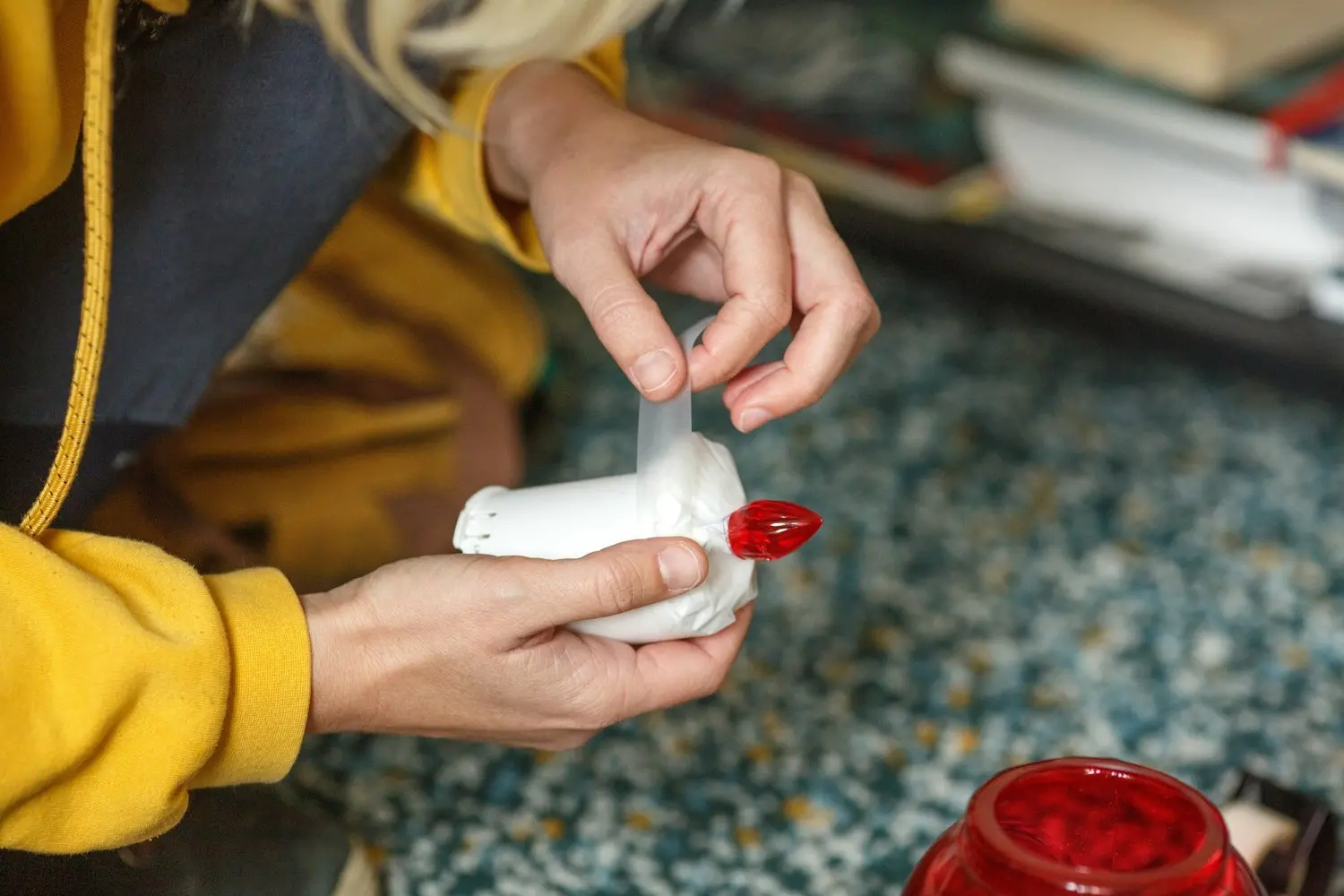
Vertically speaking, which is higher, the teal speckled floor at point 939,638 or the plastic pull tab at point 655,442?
the plastic pull tab at point 655,442

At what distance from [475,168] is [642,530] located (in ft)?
1.10

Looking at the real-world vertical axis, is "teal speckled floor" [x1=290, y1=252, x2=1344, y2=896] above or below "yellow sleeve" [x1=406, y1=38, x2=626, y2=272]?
below

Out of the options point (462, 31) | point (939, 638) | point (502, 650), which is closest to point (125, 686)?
point (502, 650)

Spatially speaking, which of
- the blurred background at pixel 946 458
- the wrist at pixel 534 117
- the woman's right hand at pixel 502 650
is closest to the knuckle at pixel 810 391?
the woman's right hand at pixel 502 650

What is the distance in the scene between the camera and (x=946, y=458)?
52.9 inches

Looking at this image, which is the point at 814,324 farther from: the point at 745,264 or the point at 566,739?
the point at 566,739

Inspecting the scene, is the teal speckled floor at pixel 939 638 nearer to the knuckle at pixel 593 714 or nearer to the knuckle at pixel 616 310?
the knuckle at pixel 593 714

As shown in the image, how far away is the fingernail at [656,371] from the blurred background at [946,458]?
356 millimetres

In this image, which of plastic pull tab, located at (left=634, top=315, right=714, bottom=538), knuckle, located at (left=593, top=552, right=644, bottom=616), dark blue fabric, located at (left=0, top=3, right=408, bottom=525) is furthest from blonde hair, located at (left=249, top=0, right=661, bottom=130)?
knuckle, located at (left=593, top=552, right=644, bottom=616)

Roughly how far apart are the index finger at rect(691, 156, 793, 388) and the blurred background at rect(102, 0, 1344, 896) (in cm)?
24

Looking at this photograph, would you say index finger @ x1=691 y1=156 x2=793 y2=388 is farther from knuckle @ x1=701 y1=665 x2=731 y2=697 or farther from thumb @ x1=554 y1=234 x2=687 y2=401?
knuckle @ x1=701 y1=665 x2=731 y2=697

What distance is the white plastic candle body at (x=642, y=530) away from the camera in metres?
0.67

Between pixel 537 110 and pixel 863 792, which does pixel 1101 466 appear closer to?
pixel 863 792

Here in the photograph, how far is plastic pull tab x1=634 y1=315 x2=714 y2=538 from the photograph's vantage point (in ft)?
2.19
